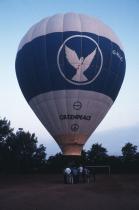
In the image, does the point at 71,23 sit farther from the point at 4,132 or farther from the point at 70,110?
the point at 4,132

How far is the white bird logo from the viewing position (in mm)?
19609

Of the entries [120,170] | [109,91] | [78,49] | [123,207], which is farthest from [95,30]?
[120,170]

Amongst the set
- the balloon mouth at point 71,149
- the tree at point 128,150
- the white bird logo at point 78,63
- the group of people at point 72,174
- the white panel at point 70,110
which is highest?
the tree at point 128,150

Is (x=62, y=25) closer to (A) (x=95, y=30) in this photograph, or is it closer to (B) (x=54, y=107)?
(A) (x=95, y=30)

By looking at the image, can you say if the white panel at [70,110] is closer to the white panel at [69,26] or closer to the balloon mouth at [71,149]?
the balloon mouth at [71,149]

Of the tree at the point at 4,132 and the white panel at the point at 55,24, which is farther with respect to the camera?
the tree at the point at 4,132

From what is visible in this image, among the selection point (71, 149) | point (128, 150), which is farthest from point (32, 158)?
point (71, 149)

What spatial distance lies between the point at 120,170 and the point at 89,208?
→ 23.9 m

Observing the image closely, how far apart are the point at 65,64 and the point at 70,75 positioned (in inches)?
28.0

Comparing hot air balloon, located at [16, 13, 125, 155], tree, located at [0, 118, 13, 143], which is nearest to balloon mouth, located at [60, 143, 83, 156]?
hot air balloon, located at [16, 13, 125, 155]

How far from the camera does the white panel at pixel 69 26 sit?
20.6 m

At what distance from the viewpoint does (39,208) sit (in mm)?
9469

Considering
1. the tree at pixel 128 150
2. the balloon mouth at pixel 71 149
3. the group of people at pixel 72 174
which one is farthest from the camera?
the tree at pixel 128 150

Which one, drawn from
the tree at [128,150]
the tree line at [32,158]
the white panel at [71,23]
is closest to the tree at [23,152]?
the tree line at [32,158]
